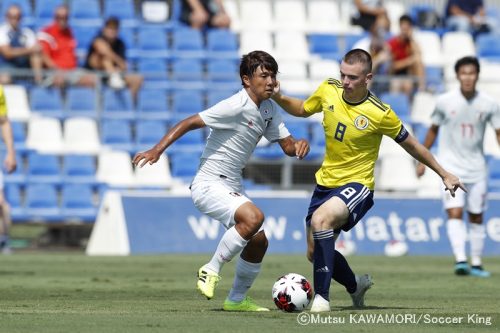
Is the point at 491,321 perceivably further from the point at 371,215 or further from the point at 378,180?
the point at 378,180

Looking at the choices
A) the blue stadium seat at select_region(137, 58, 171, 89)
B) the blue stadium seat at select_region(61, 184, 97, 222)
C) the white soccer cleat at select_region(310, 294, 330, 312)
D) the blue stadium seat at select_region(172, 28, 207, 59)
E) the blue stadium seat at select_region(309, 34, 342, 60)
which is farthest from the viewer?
the blue stadium seat at select_region(309, 34, 342, 60)

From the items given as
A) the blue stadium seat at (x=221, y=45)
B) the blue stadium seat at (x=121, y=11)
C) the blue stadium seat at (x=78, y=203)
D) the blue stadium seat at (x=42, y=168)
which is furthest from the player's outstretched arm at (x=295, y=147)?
the blue stadium seat at (x=121, y=11)

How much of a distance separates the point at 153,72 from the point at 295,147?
13783 millimetres

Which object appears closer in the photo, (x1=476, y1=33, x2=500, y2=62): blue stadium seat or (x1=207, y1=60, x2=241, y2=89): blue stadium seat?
(x1=207, y1=60, x2=241, y2=89): blue stadium seat

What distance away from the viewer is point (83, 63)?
23.0 meters

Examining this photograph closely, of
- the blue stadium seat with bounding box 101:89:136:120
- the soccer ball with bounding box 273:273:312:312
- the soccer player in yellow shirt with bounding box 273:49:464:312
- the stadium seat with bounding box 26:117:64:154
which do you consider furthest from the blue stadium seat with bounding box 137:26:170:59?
the soccer ball with bounding box 273:273:312:312

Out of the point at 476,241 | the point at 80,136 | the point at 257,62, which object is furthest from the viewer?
the point at 80,136

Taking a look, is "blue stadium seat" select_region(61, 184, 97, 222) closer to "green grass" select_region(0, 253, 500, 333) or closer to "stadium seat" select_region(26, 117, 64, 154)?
"stadium seat" select_region(26, 117, 64, 154)

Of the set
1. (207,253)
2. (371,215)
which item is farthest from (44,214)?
(371,215)

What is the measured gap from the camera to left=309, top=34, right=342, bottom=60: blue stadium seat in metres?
25.0

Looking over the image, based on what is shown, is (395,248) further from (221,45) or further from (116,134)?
(221,45)

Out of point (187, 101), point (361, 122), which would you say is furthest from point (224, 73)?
point (361, 122)

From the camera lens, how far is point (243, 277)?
31.7 ft

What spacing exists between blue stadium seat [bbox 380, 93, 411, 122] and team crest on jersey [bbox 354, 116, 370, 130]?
12.8 meters
